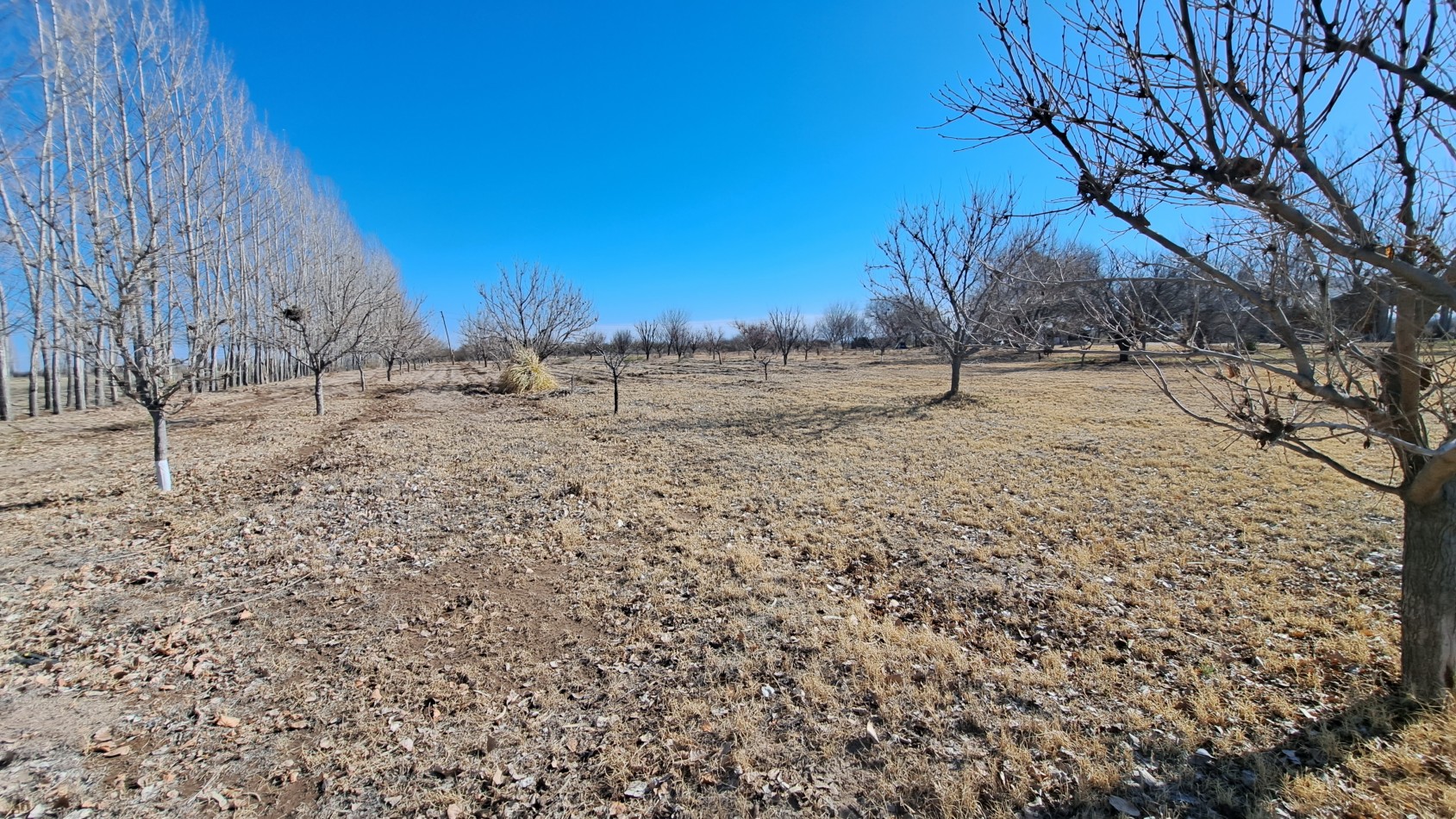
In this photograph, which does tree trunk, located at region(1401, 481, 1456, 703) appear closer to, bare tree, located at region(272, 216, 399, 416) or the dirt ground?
the dirt ground

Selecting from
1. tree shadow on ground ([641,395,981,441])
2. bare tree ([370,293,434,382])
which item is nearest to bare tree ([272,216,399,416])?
bare tree ([370,293,434,382])

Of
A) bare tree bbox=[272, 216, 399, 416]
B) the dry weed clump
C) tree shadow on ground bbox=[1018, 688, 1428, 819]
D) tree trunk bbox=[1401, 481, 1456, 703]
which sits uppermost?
bare tree bbox=[272, 216, 399, 416]

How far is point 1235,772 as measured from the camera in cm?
239

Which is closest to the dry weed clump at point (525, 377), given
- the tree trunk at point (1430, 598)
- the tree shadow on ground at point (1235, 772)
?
the tree shadow on ground at point (1235, 772)

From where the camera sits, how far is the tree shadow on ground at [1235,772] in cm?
223

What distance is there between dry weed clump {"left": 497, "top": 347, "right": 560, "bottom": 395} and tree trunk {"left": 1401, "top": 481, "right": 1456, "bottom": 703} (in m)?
20.1

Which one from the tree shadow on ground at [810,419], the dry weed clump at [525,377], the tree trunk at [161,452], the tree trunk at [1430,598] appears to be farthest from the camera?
the dry weed clump at [525,377]

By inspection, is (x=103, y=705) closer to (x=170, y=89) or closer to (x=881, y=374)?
(x=170, y=89)

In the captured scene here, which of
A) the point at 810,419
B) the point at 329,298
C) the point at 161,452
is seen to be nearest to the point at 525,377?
the point at 329,298

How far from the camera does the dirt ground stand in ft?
7.96

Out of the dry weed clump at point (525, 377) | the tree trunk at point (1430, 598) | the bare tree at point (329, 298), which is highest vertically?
the bare tree at point (329, 298)

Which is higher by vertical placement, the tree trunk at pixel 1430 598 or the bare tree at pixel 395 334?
the bare tree at pixel 395 334

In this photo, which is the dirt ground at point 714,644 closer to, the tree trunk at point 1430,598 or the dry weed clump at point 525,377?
the tree trunk at point 1430,598

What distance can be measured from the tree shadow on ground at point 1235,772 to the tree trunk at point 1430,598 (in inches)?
6.7
